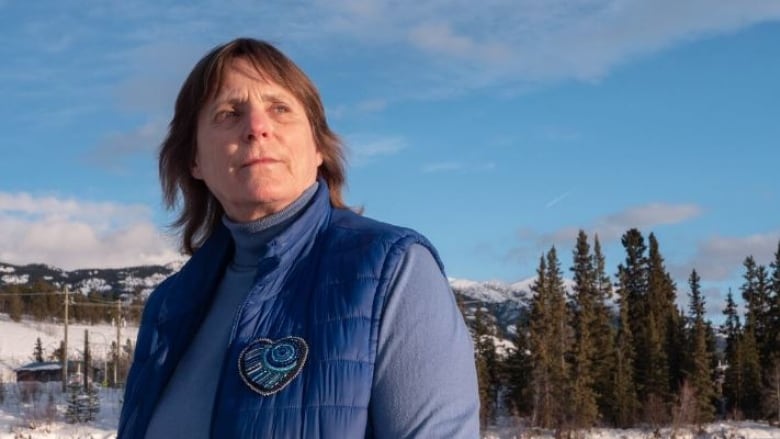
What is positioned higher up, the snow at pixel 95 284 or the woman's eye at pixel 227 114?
the snow at pixel 95 284

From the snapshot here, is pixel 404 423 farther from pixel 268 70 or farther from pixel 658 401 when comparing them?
pixel 658 401

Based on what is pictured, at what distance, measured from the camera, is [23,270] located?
7761 inches

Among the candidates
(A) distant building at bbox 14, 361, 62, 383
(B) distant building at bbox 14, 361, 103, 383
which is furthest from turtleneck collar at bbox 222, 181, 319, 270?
(A) distant building at bbox 14, 361, 62, 383

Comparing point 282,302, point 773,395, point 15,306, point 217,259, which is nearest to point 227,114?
point 217,259

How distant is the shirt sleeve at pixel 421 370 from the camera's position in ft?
6.02

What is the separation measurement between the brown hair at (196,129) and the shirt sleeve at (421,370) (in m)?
0.65

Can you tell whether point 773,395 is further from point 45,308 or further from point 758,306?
point 45,308

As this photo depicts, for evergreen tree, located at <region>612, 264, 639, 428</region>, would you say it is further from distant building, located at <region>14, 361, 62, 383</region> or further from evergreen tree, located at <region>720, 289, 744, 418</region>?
distant building, located at <region>14, 361, 62, 383</region>

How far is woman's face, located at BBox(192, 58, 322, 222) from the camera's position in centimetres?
222

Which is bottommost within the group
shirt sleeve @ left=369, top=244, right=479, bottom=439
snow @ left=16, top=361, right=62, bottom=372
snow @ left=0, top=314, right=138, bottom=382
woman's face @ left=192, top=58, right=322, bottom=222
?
shirt sleeve @ left=369, top=244, right=479, bottom=439

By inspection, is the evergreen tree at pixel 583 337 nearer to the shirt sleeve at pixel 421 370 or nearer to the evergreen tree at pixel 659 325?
the evergreen tree at pixel 659 325

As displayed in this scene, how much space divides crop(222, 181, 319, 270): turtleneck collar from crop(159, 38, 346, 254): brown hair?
205 millimetres

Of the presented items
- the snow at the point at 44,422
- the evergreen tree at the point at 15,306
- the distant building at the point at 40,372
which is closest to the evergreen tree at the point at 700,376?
the snow at the point at 44,422

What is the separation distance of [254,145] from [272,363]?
542 millimetres
